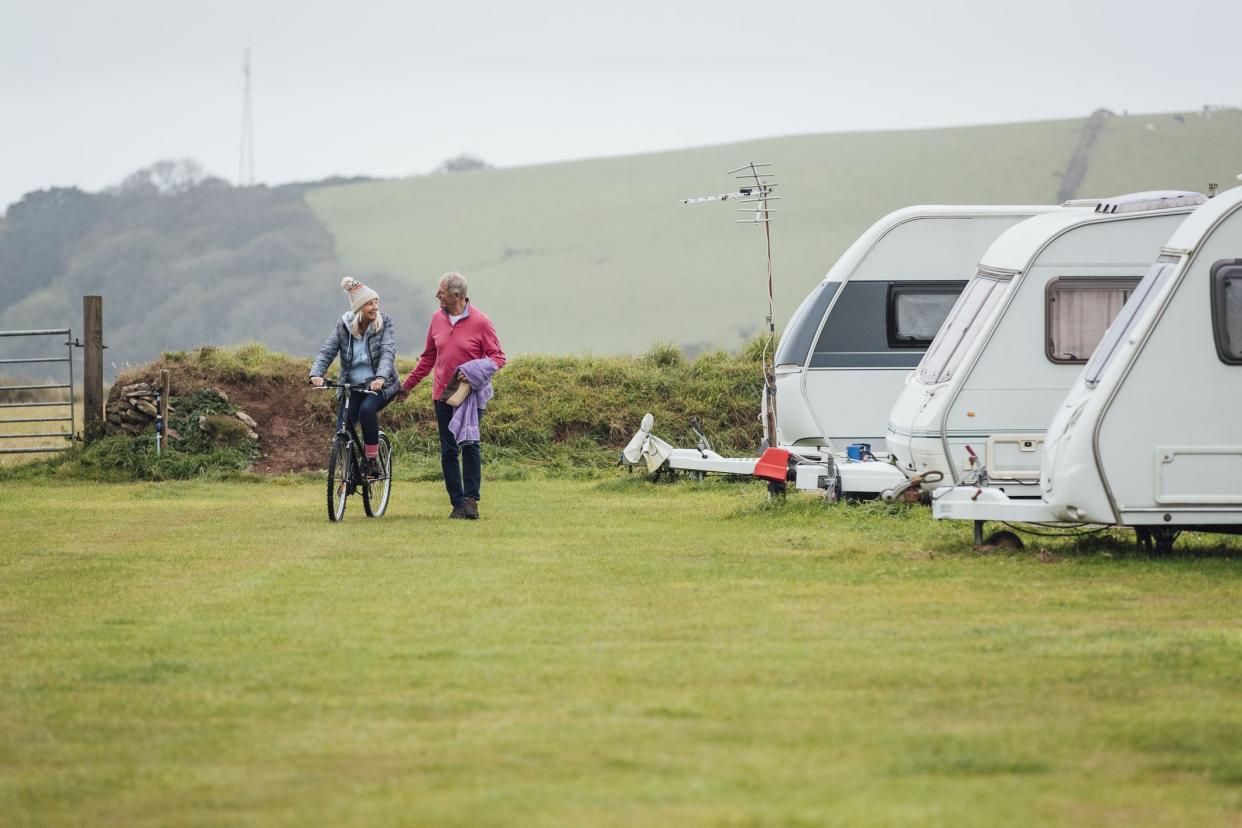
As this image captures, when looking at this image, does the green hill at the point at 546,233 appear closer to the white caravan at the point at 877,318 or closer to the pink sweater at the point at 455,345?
the white caravan at the point at 877,318

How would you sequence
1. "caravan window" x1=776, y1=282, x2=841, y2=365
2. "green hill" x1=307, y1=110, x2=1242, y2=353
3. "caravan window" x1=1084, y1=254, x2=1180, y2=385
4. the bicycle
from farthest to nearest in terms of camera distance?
"green hill" x1=307, y1=110, x2=1242, y2=353
"caravan window" x1=776, y1=282, x2=841, y2=365
the bicycle
"caravan window" x1=1084, y1=254, x2=1180, y2=385

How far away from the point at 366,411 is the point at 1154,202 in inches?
253

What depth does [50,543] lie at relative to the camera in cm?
1280

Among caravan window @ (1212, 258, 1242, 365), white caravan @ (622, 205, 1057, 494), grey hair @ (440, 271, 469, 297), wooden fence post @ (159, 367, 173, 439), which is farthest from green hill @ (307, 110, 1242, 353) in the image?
caravan window @ (1212, 258, 1242, 365)

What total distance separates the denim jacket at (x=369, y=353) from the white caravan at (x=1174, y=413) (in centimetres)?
587

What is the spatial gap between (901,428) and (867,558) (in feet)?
9.04

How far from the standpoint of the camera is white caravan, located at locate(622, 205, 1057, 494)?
1611cm

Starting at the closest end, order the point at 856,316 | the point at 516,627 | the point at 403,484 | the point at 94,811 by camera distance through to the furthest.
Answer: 1. the point at 94,811
2. the point at 516,627
3. the point at 856,316
4. the point at 403,484

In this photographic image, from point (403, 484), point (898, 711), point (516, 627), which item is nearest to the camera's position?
point (898, 711)

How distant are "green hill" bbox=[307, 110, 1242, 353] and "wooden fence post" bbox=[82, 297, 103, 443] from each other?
32.3m

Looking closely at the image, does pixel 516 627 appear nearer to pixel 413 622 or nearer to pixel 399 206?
pixel 413 622

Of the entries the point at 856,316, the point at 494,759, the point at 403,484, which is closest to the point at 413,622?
the point at 494,759

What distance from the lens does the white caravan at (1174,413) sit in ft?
35.2

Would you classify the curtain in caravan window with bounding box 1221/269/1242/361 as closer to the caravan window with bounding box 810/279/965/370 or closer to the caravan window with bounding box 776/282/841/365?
the caravan window with bounding box 810/279/965/370
